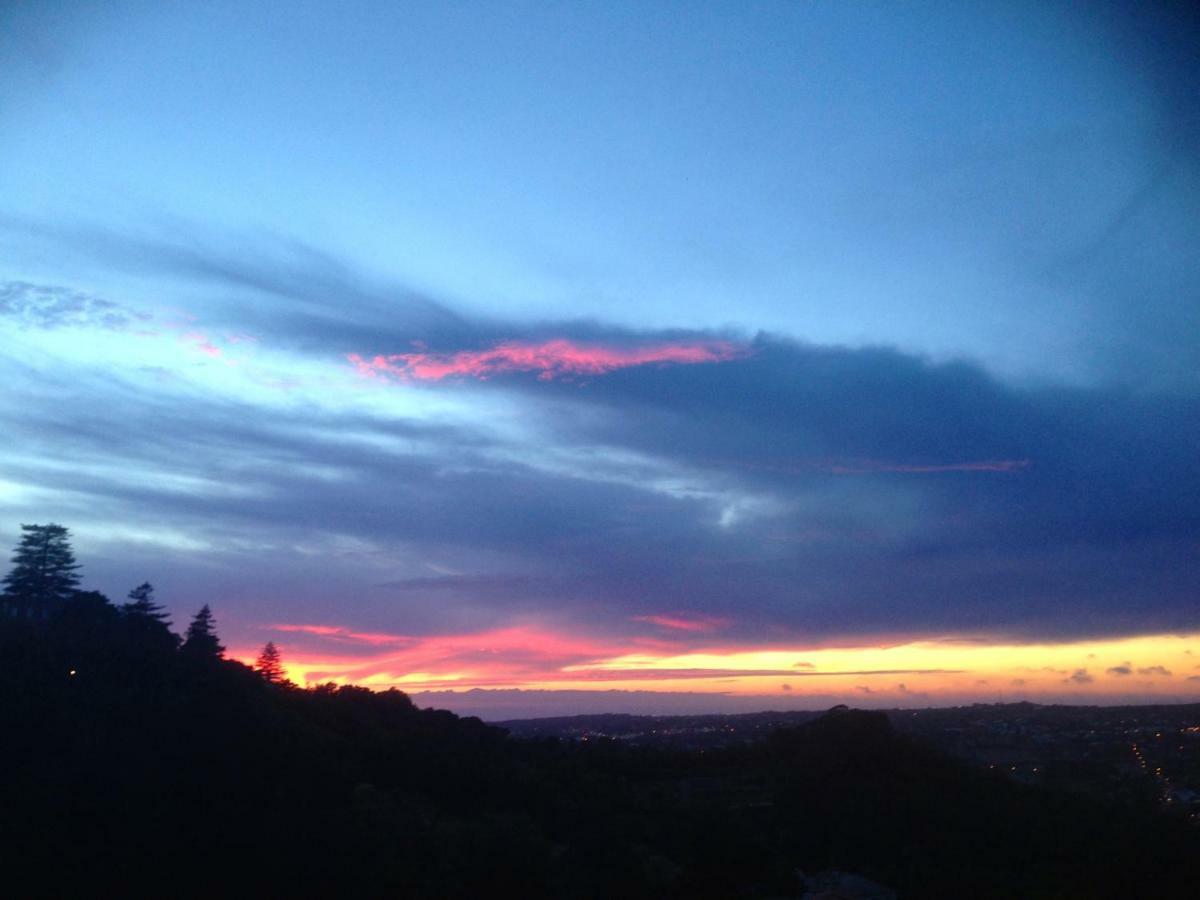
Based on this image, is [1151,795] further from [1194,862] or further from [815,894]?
[815,894]

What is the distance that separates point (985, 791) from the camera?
82.1ft

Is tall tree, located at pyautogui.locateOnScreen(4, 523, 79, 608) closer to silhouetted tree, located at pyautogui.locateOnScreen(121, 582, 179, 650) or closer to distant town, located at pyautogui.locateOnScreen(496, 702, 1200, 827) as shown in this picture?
silhouetted tree, located at pyautogui.locateOnScreen(121, 582, 179, 650)

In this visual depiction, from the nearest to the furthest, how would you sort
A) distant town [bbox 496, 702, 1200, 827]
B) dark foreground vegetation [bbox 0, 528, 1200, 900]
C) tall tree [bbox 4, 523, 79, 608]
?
dark foreground vegetation [bbox 0, 528, 1200, 900]
distant town [bbox 496, 702, 1200, 827]
tall tree [bbox 4, 523, 79, 608]

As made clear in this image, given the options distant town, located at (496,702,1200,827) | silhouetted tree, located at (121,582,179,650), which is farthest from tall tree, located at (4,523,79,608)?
distant town, located at (496,702,1200,827)

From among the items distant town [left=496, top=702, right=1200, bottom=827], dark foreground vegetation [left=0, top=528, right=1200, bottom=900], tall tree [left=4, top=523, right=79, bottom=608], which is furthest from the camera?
tall tree [left=4, top=523, right=79, bottom=608]

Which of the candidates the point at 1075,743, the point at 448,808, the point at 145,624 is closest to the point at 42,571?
the point at 145,624

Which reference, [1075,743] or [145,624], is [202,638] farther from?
[1075,743]

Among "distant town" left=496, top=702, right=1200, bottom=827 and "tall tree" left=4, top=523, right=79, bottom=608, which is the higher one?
"tall tree" left=4, top=523, right=79, bottom=608

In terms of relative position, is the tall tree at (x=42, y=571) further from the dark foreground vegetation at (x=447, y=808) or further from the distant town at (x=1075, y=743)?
the distant town at (x=1075, y=743)

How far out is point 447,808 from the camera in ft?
76.3

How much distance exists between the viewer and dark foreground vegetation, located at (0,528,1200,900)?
53.0 ft

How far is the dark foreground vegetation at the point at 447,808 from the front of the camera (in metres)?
16.2

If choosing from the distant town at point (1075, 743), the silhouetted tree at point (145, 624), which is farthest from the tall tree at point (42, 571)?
the distant town at point (1075, 743)

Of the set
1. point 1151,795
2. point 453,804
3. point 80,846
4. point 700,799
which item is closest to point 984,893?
point 1151,795
